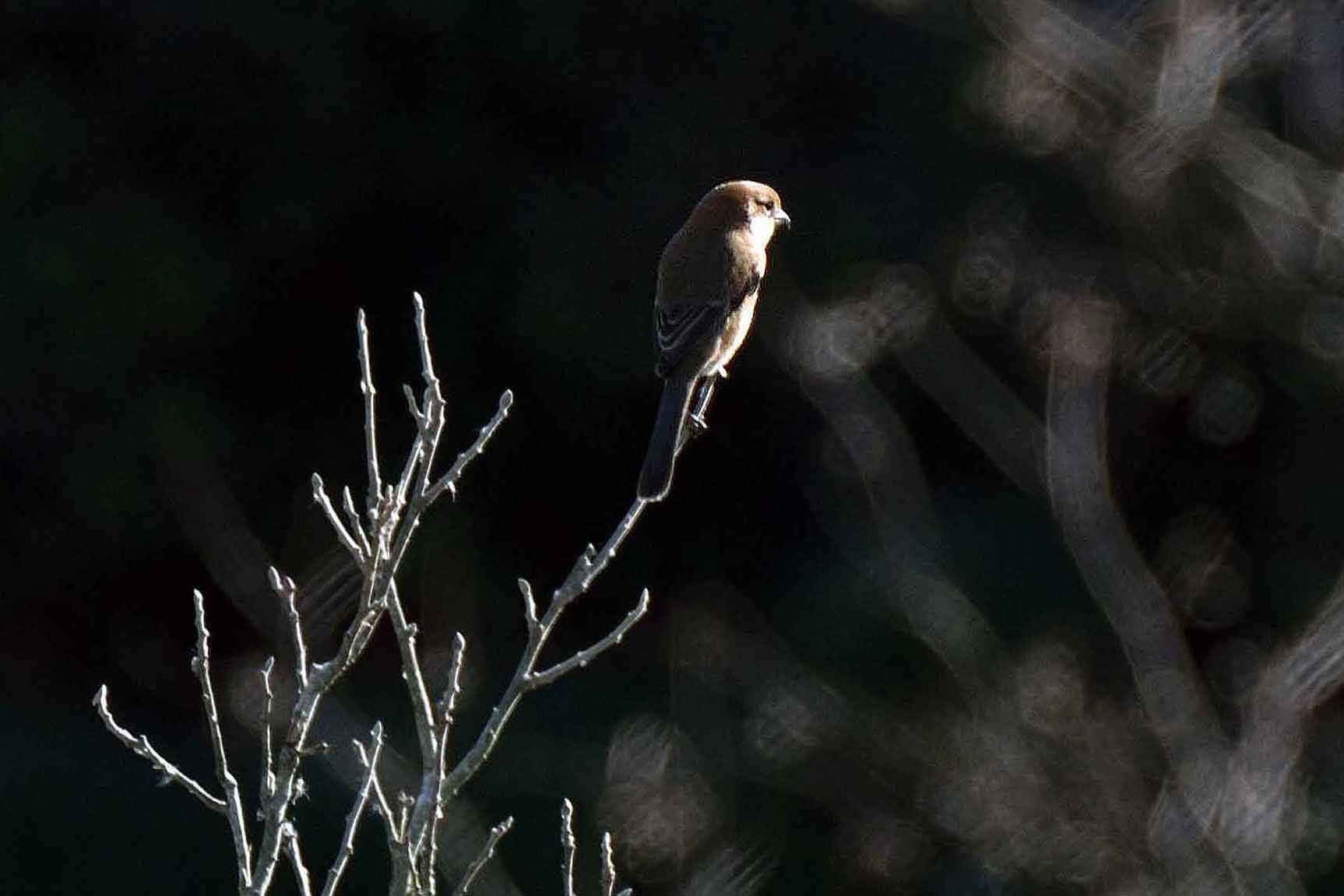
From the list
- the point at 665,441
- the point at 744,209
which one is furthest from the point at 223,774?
the point at 744,209

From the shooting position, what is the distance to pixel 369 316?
946cm

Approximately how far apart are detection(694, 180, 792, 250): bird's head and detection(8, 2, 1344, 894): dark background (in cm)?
234

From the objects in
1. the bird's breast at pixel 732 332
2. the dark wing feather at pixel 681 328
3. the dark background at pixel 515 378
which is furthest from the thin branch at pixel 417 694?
the dark background at pixel 515 378

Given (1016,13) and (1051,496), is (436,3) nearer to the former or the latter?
(1016,13)

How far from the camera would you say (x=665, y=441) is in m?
4.03

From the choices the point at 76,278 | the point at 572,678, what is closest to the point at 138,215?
the point at 76,278

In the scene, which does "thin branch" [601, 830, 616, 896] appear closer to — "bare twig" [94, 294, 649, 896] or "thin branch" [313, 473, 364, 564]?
"bare twig" [94, 294, 649, 896]

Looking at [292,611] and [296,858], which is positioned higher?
[292,611]

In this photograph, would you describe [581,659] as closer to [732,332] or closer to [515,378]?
[732,332]

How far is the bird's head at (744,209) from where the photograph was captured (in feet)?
15.4

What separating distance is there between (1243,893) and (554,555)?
22.3 feet

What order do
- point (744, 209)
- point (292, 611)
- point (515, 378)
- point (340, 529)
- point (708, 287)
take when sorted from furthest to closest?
point (515, 378) → point (744, 209) → point (708, 287) → point (340, 529) → point (292, 611)

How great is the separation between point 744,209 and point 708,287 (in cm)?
23

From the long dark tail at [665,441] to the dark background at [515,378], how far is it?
2.60 m
